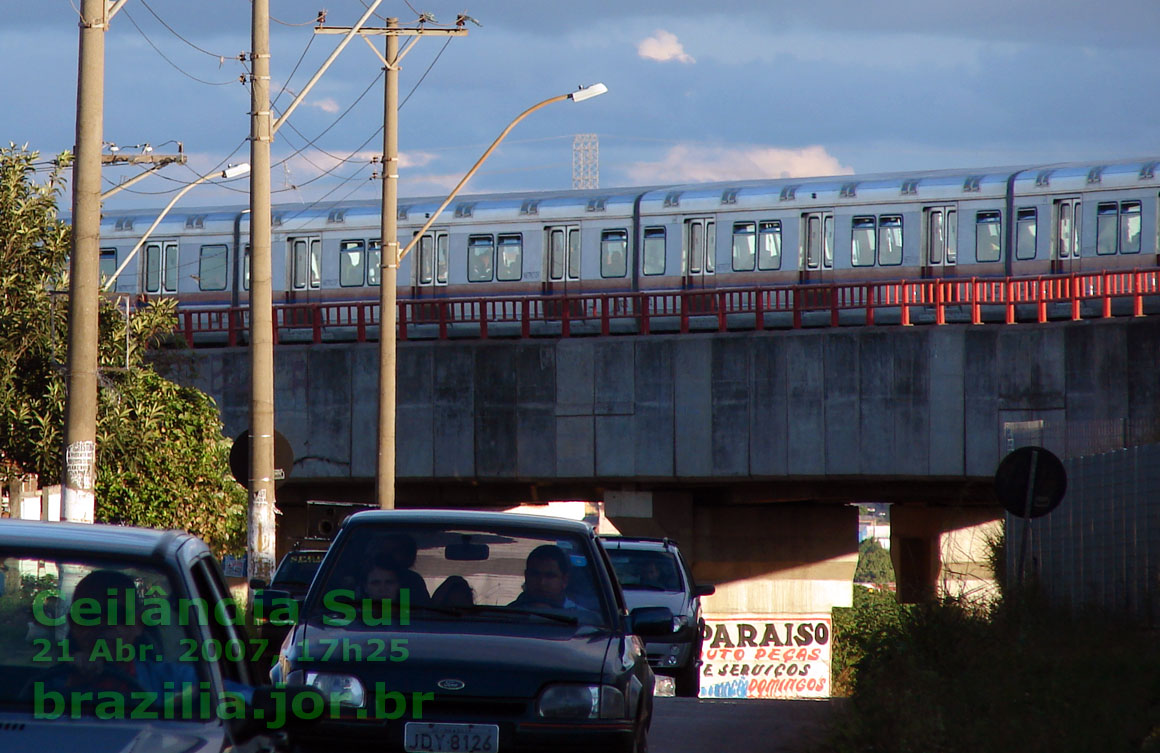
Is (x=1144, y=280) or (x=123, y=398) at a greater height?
(x=1144, y=280)

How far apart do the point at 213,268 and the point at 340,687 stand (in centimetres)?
3402

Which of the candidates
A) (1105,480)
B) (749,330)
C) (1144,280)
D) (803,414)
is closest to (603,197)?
(749,330)

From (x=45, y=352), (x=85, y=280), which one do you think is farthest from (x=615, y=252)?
(x=85, y=280)

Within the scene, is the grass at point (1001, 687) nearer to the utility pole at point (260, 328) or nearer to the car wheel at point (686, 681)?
the car wheel at point (686, 681)

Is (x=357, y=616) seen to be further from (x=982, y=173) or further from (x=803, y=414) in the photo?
(x=982, y=173)

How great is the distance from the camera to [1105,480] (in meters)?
17.6

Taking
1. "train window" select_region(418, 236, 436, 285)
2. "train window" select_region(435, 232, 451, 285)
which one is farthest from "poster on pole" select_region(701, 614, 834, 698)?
"train window" select_region(418, 236, 436, 285)

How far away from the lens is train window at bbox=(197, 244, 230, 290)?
4004cm

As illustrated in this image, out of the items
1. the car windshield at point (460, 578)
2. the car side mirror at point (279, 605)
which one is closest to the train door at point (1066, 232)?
the car windshield at point (460, 578)

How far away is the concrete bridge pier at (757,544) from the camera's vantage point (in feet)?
117

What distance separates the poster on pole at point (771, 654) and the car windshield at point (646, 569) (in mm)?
9236

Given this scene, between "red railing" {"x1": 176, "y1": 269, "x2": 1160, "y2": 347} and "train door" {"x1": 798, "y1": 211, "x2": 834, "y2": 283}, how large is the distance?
1.82ft

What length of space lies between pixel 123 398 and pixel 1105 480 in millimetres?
11484

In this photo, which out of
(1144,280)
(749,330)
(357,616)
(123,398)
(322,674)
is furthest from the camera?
(749,330)
